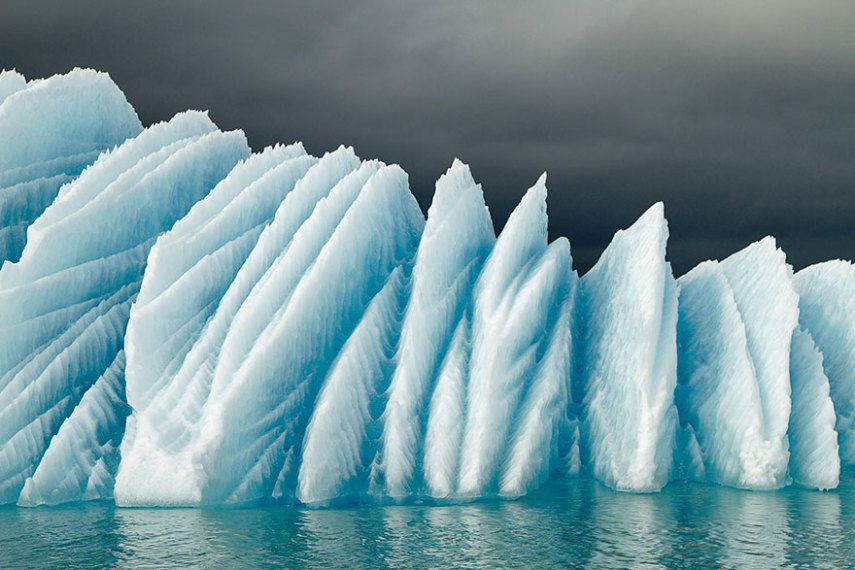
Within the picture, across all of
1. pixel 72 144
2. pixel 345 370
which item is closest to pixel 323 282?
pixel 345 370

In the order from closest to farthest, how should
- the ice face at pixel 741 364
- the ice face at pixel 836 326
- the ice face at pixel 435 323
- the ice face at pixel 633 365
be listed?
1. the ice face at pixel 435 323
2. the ice face at pixel 633 365
3. the ice face at pixel 741 364
4. the ice face at pixel 836 326

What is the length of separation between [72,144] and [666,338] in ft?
44.1

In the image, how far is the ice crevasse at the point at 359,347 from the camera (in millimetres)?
14828

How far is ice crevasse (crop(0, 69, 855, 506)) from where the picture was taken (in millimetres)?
14828

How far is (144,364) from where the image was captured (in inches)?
606

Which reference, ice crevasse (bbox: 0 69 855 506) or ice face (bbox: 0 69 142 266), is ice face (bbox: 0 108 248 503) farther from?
ice face (bbox: 0 69 142 266)

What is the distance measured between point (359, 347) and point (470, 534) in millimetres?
4580

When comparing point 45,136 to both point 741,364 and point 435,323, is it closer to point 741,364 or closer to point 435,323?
point 435,323

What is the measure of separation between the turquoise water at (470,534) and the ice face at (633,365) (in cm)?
80

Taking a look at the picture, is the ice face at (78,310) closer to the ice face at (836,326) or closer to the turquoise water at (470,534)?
the turquoise water at (470,534)

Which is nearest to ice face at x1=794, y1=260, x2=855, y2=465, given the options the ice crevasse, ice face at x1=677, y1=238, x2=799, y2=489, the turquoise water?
the ice crevasse

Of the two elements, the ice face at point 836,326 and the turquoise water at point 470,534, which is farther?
the ice face at point 836,326

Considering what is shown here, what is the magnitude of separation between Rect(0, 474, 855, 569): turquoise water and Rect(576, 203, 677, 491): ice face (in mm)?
795

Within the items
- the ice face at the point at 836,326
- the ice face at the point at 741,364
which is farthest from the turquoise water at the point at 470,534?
the ice face at the point at 836,326
